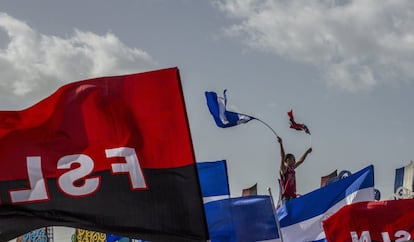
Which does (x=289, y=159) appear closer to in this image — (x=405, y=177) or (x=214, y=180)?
(x=214, y=180)

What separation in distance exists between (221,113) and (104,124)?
5.17 m

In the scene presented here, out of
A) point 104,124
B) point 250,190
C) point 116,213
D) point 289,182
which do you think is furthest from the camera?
point 250,190

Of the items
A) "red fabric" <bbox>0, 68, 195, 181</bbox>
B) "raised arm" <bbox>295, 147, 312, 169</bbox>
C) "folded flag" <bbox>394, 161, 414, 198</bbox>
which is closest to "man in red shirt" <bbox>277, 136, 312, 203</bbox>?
"raised arm" <bbox>295, 147, 312, 169</bbox>

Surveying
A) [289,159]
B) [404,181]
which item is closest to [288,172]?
[289,159]

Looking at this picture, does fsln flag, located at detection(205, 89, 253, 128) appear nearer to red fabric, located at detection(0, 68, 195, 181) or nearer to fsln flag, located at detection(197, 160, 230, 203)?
fsln flag, located at detection(197, 160, 230, 203)

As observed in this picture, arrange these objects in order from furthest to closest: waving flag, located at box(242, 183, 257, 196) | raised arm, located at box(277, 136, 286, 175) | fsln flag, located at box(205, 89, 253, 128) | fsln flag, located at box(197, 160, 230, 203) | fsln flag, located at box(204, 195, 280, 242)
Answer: waving flag, located at box(242, 183, 257, 196), fsln flag, located at box(197, 160, 230, 203), raised arm, located at box(277, 136, 286, 175), fsln flag, located at box(205, 89, 253, 128), fsln flag, located at box(204, 195, 280, 242)

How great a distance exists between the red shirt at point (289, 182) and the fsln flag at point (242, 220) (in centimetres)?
168

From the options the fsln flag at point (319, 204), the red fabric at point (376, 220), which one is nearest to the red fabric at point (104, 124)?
the red fabric at point (376, 220)

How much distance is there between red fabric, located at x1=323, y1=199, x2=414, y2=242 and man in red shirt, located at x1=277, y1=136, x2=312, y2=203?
3.85ft

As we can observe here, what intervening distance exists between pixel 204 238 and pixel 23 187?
176 cm

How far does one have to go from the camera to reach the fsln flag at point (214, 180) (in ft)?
45.6

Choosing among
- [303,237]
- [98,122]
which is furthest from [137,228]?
[303,237]

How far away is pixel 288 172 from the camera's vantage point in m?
13.8

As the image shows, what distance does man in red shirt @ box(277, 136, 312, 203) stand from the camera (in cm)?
1370
